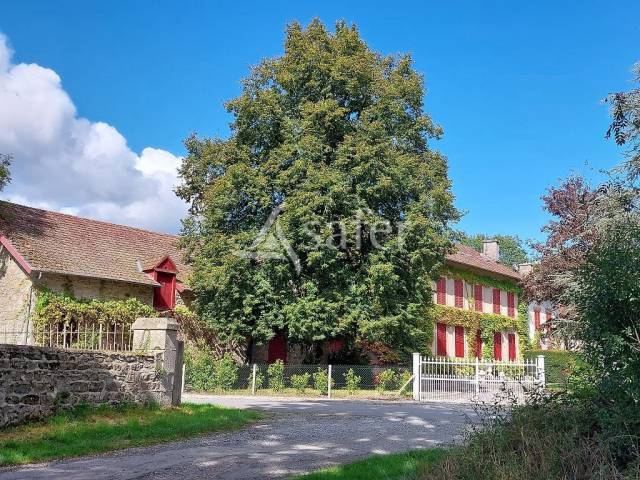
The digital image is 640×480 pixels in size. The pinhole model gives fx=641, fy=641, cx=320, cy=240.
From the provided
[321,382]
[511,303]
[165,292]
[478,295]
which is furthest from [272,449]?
[511,303]

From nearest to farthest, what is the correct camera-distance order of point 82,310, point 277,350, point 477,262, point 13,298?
point 13,298 < point 82,310 < point 277,350 < point 477,262

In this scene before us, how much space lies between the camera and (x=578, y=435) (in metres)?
6.07

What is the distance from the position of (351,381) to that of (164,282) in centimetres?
1010

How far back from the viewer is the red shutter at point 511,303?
43438 millimetres

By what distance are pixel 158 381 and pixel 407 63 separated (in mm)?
19665

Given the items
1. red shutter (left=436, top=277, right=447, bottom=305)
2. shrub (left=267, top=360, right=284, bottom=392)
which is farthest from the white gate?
red shutter (left=436, top=277, right=447, bottom=305)

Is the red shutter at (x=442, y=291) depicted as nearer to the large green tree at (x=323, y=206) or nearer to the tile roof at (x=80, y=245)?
the large green tree at (x=323, y=206)

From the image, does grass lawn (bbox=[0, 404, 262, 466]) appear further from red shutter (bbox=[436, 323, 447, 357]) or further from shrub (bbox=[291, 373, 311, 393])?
red shutter (bbox=[436, 323, 447, 357])

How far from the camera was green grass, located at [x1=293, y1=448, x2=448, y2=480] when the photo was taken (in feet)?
23.0

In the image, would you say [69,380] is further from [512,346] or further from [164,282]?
[512,346]

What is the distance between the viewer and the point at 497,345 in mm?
41812

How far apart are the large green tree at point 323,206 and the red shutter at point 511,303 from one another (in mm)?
18603

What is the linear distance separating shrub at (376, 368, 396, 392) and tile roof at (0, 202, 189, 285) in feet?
34.5

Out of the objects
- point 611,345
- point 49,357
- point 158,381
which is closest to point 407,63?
point 158,381
